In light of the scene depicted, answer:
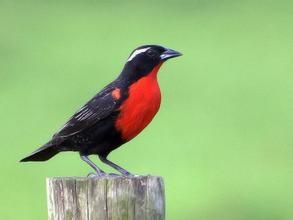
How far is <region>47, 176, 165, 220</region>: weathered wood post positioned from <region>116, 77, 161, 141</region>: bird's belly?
3.51 ft

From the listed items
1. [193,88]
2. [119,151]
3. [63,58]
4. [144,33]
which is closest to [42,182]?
[119,151]

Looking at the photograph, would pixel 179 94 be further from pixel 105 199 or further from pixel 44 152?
pixel 105 199

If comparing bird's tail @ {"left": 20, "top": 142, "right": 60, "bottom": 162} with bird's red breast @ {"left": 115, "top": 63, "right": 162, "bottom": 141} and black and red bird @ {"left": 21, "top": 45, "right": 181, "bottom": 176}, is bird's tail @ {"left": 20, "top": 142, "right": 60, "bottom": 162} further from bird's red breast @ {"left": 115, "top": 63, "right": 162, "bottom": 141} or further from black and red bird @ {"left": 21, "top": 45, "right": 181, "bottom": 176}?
bird's red breast @ {"left": 115, "top": 63, "right": 162, "bottom": 141}

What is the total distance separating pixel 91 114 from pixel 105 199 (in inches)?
49.7

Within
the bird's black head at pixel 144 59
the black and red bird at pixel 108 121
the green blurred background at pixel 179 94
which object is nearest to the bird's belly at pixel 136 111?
the black and red bird at pixel 108 121

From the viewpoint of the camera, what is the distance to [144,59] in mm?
7363

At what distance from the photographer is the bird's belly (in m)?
6.93

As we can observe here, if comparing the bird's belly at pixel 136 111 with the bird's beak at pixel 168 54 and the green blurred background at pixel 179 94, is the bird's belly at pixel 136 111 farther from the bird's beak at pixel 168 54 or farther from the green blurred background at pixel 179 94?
the green blurred background at pixel 179 94

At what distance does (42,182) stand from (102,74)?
4568 mm

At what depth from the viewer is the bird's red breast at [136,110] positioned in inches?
273

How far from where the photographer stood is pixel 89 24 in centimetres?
2284

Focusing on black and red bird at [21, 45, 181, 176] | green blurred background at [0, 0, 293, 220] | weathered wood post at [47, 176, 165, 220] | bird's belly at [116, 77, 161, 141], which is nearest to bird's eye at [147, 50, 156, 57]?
black and red bird at [21, 45, 181, 176]

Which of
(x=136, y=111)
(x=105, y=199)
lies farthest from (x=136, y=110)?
(x=105, y=199)

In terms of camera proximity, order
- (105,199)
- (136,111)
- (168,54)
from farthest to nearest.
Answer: (168,54) → (136,111) → (105,199)
